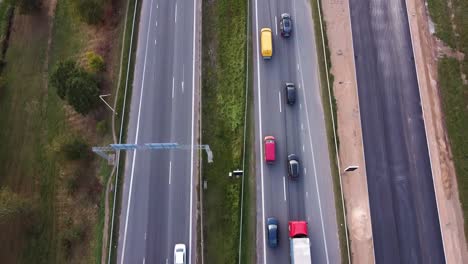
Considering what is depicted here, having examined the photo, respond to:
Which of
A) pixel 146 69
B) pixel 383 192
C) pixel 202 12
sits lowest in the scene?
pixel 383 192

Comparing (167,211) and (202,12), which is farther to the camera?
(202,12)

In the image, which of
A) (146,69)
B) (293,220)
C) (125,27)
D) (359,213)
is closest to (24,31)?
(125,27)

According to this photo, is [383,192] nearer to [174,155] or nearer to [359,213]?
[359,213]

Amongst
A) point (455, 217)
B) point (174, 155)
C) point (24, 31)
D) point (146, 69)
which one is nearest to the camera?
point (455, 217)

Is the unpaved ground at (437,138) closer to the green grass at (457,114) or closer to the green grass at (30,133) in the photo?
the green grass at (457,114)

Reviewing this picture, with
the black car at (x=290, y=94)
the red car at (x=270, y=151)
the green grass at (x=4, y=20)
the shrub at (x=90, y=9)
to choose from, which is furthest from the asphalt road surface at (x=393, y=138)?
the green grass at (x=4, y=20)

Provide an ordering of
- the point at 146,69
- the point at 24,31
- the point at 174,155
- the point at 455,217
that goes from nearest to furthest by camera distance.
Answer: the point at 455,217 < the point at 174,155 < the point at 146,69 < the point at 24,31

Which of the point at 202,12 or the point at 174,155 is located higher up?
the point at 202,12
